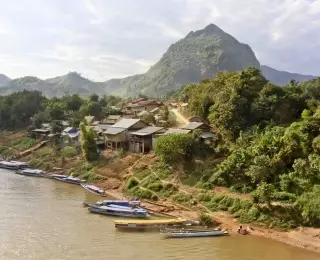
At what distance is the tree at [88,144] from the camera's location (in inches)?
2148

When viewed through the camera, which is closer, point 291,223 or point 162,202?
point 291,223

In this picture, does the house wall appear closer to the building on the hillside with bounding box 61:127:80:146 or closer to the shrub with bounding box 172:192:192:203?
the building on the hillside with bounding box 61:127:80:146

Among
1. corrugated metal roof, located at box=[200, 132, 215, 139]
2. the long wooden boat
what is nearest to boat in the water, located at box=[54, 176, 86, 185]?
the long wooden boat

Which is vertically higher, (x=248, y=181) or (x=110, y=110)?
(x=110, y=110)

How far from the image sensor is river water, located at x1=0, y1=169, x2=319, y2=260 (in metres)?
26.5

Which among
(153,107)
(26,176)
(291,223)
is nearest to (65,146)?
(26,176)

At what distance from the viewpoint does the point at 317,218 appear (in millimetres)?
30656

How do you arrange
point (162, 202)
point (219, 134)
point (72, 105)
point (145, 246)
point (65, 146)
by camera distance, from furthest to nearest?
point (72, 105), point (65, 146), point (219, 134), point (162, 202), point (145, 246)

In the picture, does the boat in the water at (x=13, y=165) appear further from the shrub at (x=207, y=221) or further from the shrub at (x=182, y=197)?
the shrub at (x=207, y=221)

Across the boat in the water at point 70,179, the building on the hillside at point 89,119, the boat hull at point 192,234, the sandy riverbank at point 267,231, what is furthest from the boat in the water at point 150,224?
the building on the hillside at point 89,119

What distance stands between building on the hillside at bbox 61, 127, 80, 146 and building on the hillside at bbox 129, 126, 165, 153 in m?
13.0

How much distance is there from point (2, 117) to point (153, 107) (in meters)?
35.3

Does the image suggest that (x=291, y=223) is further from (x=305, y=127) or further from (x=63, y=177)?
(x=63, y=177)

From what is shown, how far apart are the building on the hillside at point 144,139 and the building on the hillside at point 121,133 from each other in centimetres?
196
